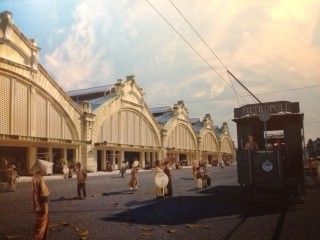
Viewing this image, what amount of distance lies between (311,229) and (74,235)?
5.86 m

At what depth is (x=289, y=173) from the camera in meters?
13.1

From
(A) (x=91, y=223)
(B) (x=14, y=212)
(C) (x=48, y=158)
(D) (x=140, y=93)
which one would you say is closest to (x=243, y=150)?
(A) (x=91, y=223)

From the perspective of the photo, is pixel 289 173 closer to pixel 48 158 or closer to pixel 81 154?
pixel 48 158

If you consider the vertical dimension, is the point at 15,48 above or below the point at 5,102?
above

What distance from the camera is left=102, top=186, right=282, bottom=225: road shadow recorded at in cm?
938

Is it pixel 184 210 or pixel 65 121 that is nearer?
pixel 184 210

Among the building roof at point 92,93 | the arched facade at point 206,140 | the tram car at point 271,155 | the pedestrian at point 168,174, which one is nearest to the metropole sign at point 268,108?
the tram car at point 271,155

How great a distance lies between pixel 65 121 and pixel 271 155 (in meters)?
30.3

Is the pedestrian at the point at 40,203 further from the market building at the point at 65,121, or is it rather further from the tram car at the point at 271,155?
the market building at the point at 65,121

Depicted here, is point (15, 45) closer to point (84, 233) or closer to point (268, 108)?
point (268, 108)

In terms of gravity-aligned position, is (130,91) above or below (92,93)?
below

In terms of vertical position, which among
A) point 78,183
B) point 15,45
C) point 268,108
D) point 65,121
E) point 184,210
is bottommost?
point 184,210

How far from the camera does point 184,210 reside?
430 inches

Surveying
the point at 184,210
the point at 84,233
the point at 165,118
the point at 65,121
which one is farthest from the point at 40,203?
the point at 165,118
